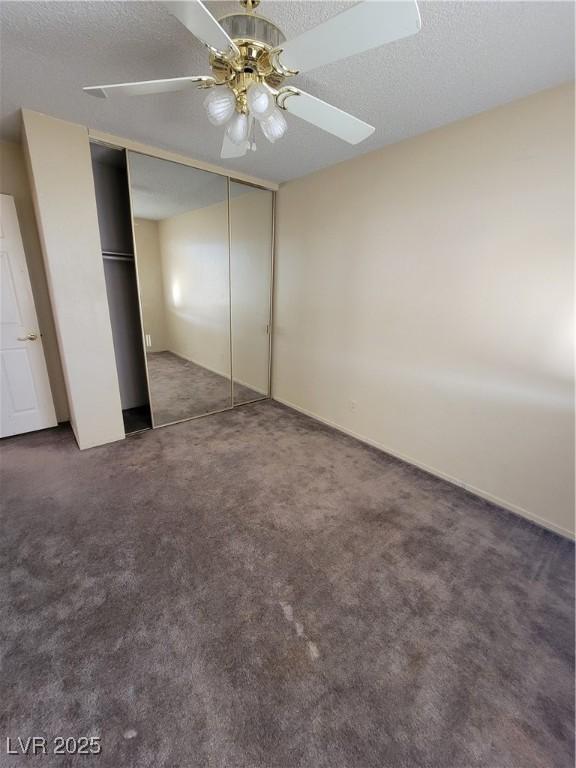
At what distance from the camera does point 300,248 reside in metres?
3.31

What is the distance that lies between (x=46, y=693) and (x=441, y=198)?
3.29 metres

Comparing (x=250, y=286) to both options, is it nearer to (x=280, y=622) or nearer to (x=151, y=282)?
(x=151, y=282)

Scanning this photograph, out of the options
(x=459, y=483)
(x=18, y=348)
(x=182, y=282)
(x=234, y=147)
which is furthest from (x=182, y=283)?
(x=459, y=483)

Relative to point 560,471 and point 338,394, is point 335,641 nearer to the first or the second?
point 560,471

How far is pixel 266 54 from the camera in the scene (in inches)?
45.0

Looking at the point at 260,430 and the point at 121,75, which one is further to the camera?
the point at 260,430

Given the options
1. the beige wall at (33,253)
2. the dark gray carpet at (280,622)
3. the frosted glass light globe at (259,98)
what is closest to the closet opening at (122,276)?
the beige wall at (33,253)

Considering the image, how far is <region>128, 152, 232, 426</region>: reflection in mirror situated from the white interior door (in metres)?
1.00

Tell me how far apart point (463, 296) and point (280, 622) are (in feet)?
7.37

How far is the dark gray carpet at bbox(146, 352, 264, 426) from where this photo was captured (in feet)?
10.2

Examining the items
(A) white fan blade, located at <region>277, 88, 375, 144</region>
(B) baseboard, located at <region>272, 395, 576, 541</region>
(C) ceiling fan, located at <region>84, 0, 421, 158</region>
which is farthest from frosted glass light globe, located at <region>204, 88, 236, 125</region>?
(B) baseboard, located at <region>272, 395, 576, 541</region>

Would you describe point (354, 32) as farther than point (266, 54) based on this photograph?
No

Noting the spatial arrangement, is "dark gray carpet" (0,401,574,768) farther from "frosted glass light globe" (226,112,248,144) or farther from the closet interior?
"frosted glass light globe" (226,112,248,144)

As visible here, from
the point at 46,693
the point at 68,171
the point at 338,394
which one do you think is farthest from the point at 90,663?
the point at 68,171
